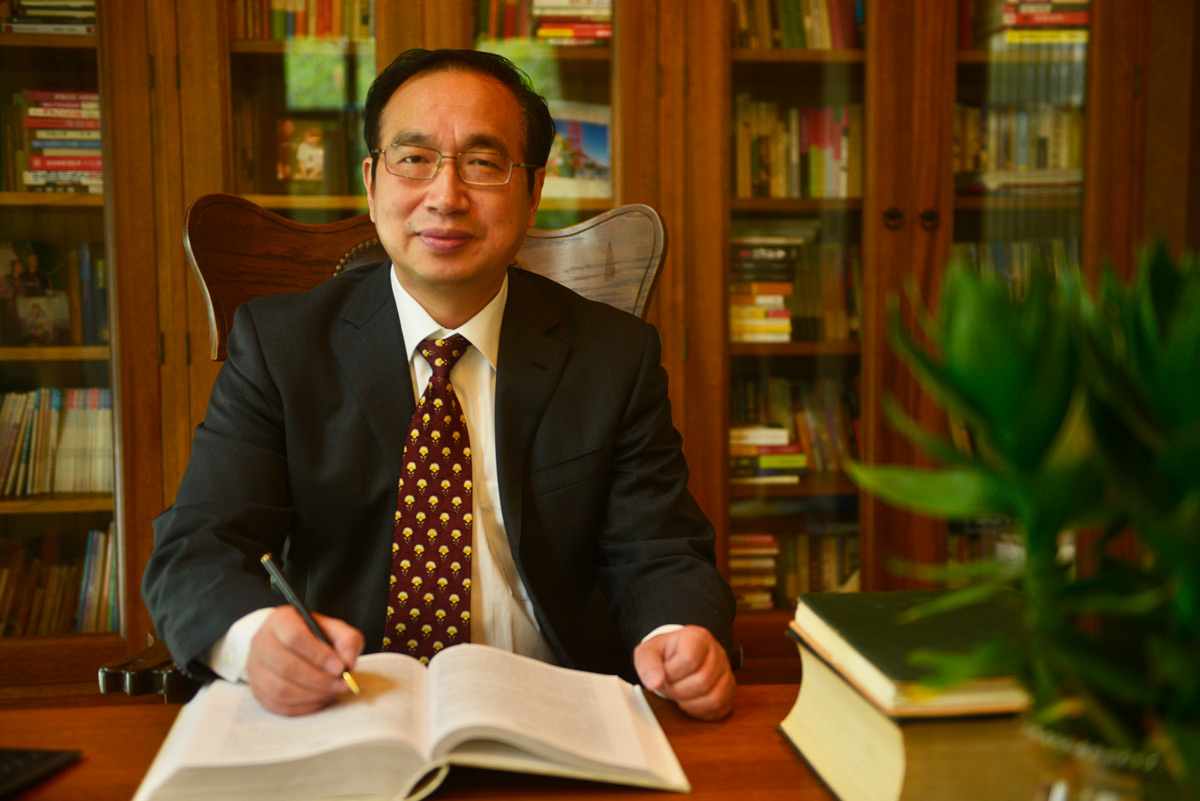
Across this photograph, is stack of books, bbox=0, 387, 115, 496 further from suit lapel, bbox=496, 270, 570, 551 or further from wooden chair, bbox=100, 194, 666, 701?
suit lapel, bbox=496, 270, 570, 551

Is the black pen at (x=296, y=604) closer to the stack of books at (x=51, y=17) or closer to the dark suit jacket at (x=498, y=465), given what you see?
the dark suit jacket at (x=498, y=465)

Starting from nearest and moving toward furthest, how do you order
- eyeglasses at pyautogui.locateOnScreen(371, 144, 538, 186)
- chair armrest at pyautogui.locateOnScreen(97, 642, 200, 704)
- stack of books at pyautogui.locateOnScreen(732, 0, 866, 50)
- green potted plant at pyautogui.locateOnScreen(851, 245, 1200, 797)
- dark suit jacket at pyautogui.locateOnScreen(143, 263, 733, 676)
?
1. green potted plant at pyautogui.locateOnScreen(851, 245, 1200, 797)
2. chair armrest at pyautogui.locateOnScreen(97, 642, 200, 704)
3. dark suit jacket at pyautogui.locateOnScreen(143, 263, 733, 676)
4. eyeglasses at pyautogui.locateOnScreen(371, 144, 538, 186)
5. stack of books at pyautogui.locateOnScreen(732, 0, 866, 50)

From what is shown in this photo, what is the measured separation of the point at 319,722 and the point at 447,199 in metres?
0.77

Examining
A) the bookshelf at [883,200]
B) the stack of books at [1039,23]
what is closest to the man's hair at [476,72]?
the bookshelf at [883,200]

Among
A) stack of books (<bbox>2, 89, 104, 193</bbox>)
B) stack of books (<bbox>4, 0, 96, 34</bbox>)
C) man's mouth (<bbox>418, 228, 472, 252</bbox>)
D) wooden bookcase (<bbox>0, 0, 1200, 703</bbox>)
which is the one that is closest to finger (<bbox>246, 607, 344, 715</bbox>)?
man's mouth (<bbox>418, 228, 472, 252</bbox>)

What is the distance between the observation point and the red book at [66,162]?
86.3 inches

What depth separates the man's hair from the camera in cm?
136

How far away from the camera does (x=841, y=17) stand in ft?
7.85

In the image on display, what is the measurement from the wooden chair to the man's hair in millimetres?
236

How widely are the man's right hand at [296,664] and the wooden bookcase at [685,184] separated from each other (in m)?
1.51

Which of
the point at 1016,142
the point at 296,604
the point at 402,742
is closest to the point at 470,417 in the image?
the point at 296,604

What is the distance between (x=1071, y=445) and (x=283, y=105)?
2232mm

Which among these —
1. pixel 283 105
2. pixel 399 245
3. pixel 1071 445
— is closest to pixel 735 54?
pixel 283 105

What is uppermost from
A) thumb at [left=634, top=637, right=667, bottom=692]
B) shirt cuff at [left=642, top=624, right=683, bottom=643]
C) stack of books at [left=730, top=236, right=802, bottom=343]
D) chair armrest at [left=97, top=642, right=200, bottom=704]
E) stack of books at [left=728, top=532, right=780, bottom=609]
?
stack of books at [left=730, top=236, right=802, bottom=343]
